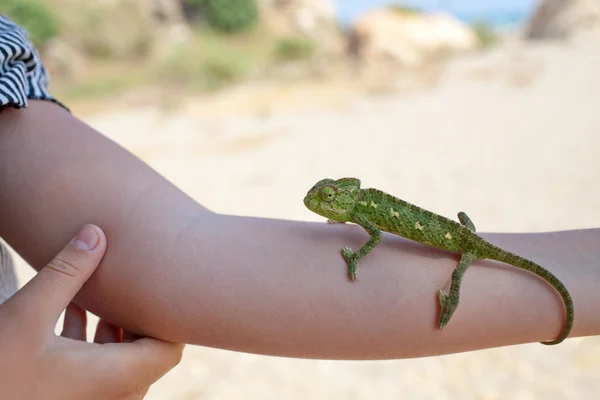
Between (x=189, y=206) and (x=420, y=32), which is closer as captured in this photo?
(x=189, y=206)

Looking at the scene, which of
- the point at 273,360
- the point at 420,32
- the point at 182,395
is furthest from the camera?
the point at 420,32

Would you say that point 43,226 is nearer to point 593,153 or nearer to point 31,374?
point 31,374

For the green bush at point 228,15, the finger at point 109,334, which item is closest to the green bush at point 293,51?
the green bush at point 228,15

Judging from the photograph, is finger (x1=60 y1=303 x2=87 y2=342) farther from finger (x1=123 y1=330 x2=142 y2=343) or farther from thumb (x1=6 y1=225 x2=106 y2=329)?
thumb (x1=6 y1=225 x2=106 y2=329)

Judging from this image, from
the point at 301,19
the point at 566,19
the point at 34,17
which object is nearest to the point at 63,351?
the point at 34,17

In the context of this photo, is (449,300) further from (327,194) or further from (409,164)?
(409,164)

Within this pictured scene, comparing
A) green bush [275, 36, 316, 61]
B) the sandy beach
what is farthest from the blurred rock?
the sandy beach

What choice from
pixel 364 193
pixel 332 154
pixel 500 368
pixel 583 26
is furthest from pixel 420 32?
pixel 364 193
